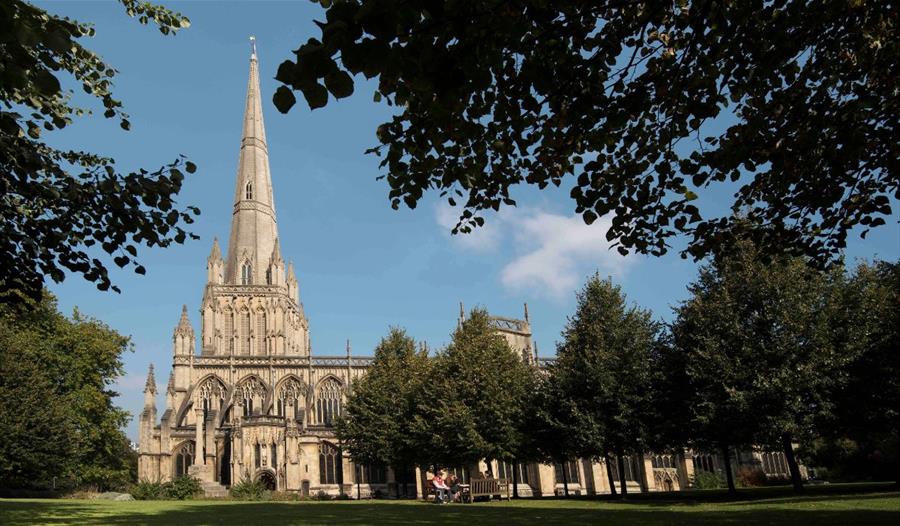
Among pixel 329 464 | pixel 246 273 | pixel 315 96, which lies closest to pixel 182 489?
pixel 329 464

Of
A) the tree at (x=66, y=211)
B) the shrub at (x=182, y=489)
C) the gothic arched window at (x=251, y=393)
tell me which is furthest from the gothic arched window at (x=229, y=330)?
the tree at (x=66, y=211)

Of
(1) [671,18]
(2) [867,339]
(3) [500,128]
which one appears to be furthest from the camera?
(2) [867,339]

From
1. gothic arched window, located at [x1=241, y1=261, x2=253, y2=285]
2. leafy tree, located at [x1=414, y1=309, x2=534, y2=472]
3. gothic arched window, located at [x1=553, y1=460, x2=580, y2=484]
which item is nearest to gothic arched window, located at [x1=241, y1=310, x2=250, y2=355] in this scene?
gothic arched window, located at [x1=241, y1=261, x2=253, y2=285]

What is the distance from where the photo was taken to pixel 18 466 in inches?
1489

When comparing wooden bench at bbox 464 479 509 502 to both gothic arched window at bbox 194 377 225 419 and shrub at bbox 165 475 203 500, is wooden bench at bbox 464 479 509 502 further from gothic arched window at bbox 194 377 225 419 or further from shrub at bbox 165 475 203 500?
gothic arched window at bbox 194 377 225 419

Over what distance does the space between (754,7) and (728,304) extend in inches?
857

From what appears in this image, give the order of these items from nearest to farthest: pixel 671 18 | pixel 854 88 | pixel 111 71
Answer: pixel 671 18, pixel 854 88, pixel 111 71

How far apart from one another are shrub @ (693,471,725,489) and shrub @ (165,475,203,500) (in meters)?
34.4

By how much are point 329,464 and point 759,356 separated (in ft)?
134

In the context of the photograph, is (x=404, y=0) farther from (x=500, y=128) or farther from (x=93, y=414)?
(x=93, y=414)

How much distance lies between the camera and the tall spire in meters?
77.8

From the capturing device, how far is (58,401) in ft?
136

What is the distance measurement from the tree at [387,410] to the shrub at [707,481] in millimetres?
21948

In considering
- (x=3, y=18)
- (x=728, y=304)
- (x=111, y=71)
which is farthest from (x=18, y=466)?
(x=3, y=18)
